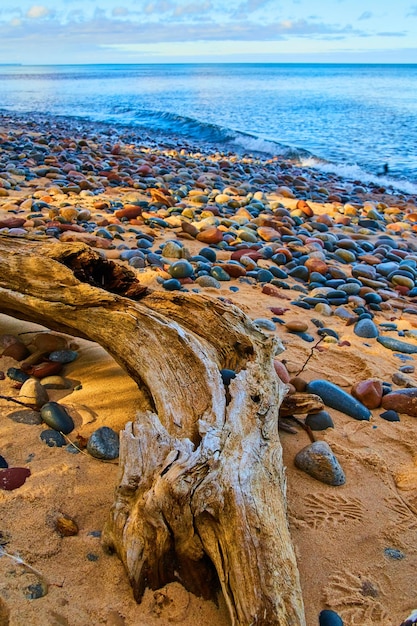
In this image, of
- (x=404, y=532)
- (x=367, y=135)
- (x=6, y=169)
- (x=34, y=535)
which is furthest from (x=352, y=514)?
(x=367, y=135)

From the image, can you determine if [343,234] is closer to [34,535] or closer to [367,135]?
[34,535]

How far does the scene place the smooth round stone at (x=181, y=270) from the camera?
446cm

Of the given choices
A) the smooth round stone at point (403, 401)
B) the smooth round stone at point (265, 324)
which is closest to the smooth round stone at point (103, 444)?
the smooth round stone at point (403, 401)

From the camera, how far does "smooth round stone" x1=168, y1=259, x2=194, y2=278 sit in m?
4.46

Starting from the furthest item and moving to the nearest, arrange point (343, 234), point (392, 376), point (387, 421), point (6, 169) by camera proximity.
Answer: point (6, 169) → point (343, 234) → point (392, 376) → point (387, 421)

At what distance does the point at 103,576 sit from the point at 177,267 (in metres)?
3.10

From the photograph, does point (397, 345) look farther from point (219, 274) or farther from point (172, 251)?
point (172, 251)

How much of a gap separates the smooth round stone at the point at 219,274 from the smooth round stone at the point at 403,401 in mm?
2117

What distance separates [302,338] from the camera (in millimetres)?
3682

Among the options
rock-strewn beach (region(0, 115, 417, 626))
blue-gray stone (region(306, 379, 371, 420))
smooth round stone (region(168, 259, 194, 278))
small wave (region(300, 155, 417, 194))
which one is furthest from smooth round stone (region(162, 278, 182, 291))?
small wave (region(300, 155, 417, 194))

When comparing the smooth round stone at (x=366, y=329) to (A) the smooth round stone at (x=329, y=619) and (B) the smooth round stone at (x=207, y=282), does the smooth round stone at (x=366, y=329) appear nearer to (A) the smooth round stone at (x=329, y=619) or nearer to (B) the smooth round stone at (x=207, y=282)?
(B) the smooth round stone at (x=207, y=282)

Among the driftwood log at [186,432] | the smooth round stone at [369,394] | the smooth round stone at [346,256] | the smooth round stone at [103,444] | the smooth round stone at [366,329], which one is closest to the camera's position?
the driftwood log at [186,432]

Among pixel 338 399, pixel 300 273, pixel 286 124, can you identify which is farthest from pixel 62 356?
pixel 286 124

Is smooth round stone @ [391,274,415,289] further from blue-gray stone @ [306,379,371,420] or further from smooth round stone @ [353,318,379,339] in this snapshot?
blue-gray stone @ [306,379,371,420]
